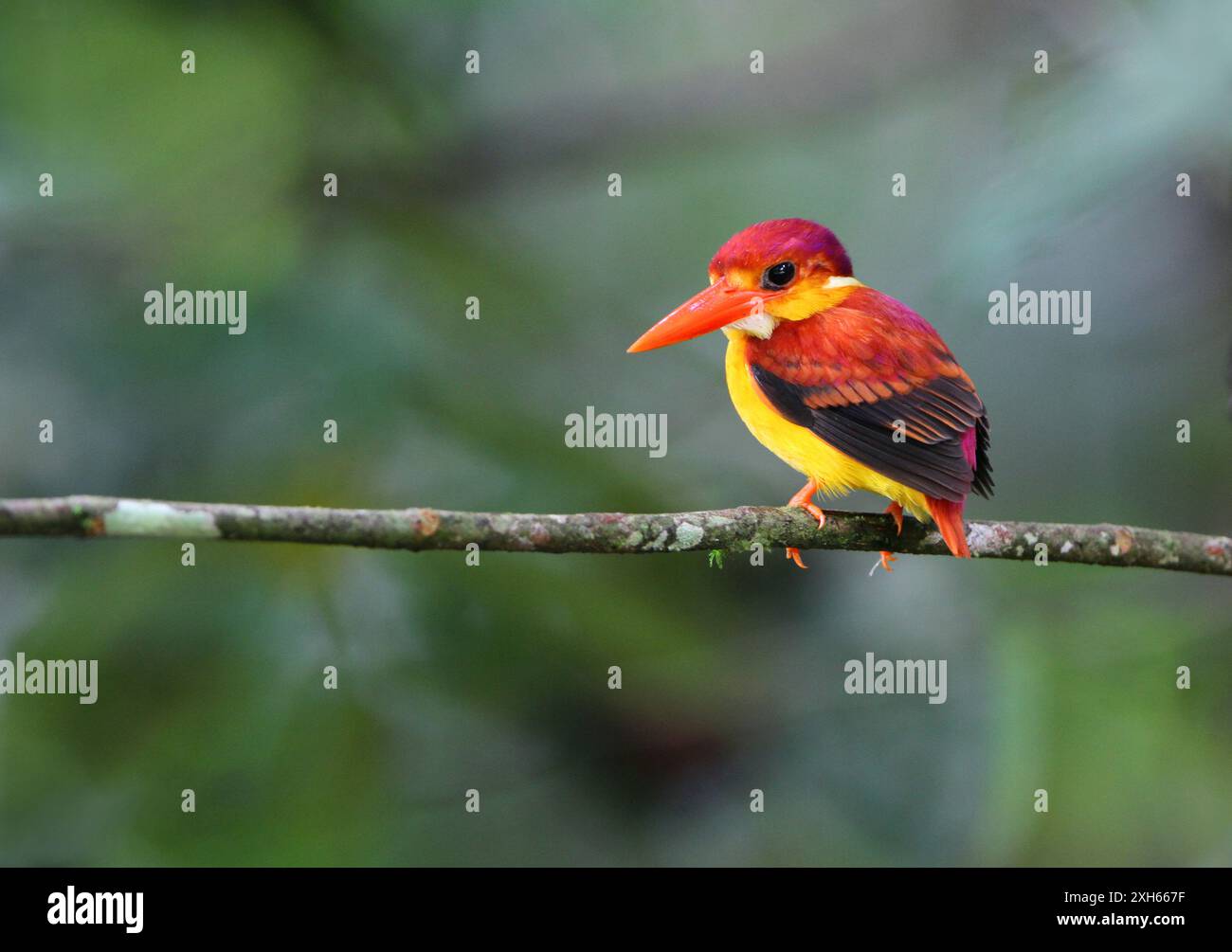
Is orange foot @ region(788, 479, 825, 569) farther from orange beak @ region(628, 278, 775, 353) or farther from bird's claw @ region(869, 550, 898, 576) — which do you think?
orange beak @ region(628, 278, 775, 353)

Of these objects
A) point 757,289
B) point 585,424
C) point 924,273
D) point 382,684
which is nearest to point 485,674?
point 382,684

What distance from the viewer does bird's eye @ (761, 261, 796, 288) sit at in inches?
80.1

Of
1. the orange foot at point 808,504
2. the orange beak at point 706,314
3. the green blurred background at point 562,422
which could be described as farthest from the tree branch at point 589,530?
the green blurred background at point 562,422

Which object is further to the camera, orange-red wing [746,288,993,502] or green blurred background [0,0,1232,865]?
green blurred background [0,0,1232,865]

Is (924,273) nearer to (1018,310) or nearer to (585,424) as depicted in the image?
(1018,310)

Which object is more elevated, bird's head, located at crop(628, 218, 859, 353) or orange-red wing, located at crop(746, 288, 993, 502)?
bird's head, located at crop(628, 218, 859, 353)

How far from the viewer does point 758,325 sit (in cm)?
205

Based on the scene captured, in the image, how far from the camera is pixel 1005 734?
2479 millimetres

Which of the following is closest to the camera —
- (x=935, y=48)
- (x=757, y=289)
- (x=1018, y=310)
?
(x=757, y=289)

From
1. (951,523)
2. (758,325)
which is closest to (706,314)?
(758,325)

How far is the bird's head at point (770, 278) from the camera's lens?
2008 millimetres

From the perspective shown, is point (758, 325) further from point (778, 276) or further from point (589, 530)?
point (589, 530)

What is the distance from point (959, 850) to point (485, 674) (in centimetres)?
98

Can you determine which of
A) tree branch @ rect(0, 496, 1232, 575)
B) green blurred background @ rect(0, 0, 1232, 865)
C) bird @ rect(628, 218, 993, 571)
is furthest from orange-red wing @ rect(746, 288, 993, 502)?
green blurred background @ rect(0, 0, 1232, 865)
